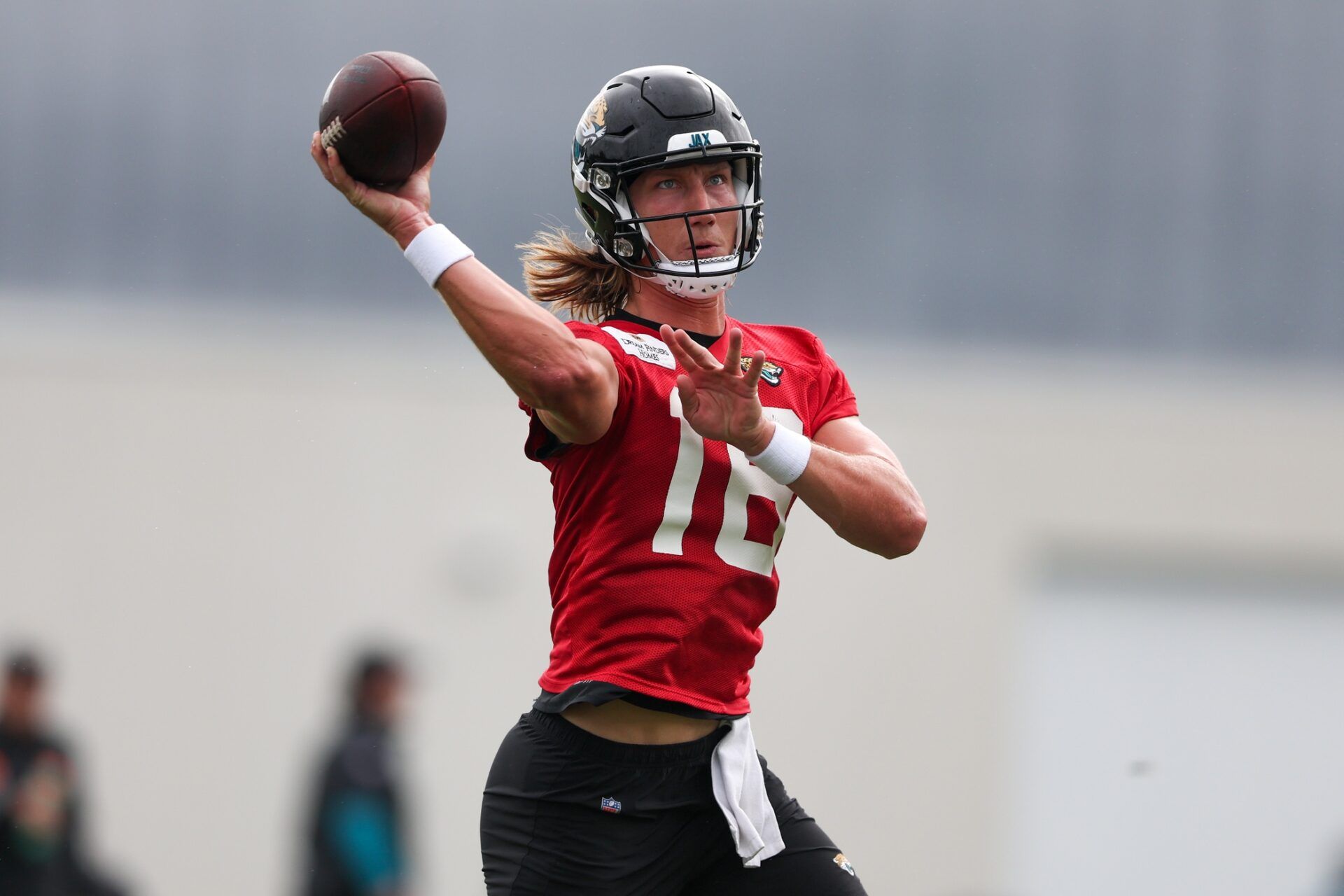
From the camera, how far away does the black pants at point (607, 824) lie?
2939 mm

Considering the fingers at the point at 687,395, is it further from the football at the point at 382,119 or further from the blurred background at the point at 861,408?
the blurred background at the point at 861,408

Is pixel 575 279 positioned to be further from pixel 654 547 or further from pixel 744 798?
pixel 744 798

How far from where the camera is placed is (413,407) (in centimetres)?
928

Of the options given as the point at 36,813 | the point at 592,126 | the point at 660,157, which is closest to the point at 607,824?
the point at 660,157

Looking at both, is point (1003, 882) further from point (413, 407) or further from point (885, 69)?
point (885, 69)

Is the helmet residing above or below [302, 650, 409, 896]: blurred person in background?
above

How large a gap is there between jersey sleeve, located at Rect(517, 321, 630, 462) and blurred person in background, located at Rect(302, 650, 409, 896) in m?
4.18

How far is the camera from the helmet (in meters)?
3.21

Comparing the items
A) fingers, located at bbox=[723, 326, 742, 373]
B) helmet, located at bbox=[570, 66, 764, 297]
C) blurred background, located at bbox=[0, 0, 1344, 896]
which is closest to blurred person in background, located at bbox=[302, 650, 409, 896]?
blurred background, located at bbox=[0, 0, 1344, 896]

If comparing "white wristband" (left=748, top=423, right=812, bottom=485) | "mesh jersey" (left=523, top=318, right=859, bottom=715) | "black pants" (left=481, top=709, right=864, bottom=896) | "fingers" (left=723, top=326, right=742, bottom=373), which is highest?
"fingers" (left=723, top=326, right=742, bottom=373)

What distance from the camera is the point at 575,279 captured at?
351 centimetres

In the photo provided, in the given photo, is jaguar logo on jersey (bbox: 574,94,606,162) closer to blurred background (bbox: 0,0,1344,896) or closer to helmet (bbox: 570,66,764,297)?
helmet (bbox: 570,66,764,297)

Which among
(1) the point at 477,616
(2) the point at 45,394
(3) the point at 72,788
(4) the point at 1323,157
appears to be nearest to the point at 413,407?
(1) the point at 477,616

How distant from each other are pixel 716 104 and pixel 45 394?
→ 22.4 ft
